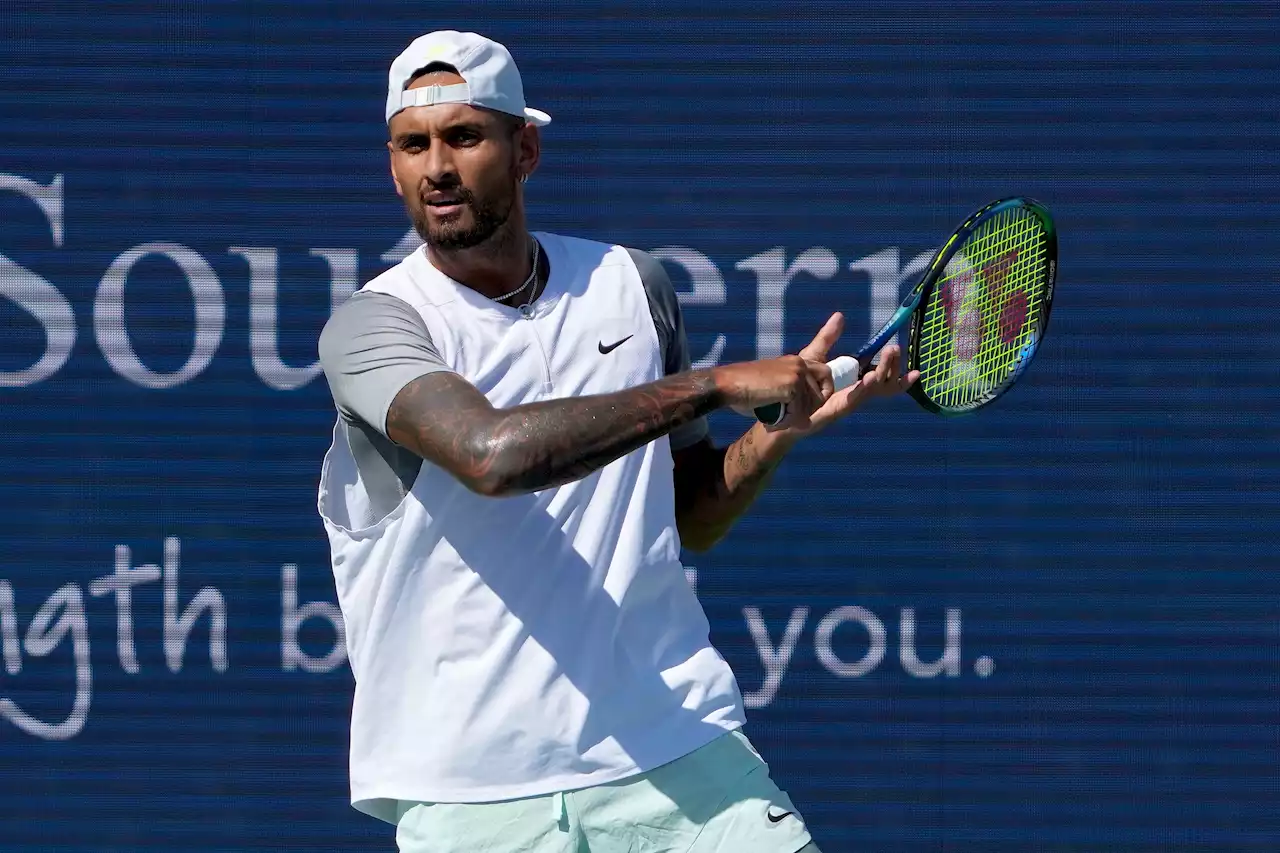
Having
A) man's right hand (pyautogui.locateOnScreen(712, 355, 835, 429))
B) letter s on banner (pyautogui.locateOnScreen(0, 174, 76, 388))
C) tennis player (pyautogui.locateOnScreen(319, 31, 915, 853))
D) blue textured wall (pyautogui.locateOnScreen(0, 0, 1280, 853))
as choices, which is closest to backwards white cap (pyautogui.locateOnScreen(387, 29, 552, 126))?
tennis player (pyautogui.locateOnScreen(319, 31, 915, 853))

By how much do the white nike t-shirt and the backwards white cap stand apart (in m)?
0.27

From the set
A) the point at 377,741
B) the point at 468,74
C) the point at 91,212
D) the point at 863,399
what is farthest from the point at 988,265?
the point at 91,212

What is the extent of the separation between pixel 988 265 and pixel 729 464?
77 centimetres

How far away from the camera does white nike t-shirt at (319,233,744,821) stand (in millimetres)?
2826

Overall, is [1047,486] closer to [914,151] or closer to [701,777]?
[914,151]

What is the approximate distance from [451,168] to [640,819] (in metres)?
1.04

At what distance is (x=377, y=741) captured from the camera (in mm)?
2916

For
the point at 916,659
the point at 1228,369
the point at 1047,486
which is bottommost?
the point at 916,659

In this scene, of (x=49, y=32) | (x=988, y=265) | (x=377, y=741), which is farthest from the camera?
(x=49, y=32)

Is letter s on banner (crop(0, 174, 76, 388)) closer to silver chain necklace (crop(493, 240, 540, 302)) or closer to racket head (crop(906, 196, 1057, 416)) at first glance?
silver chain necklace (crop(493, 240, 540, 302))

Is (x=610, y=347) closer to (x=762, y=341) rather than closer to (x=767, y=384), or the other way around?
(x=767, y=384)

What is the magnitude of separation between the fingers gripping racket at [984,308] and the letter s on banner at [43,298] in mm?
2628

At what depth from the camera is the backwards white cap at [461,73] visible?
2.92 m

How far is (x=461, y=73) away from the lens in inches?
115
